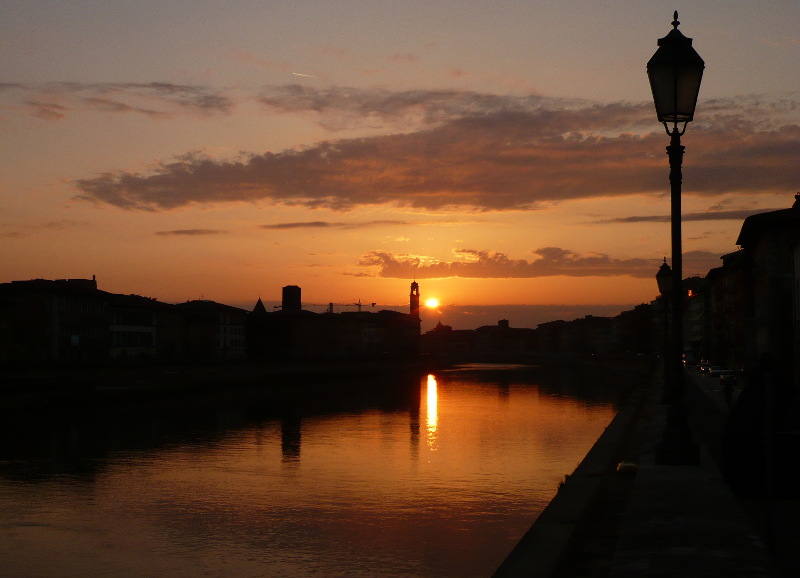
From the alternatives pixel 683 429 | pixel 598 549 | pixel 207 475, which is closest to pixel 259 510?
pixel 207 475

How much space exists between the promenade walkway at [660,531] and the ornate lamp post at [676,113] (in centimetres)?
46

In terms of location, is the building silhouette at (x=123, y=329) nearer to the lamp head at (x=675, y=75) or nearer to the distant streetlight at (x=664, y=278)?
the distant streetlight at (x=664, y=278)

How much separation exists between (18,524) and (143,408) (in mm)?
47715

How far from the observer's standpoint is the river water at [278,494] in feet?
56.7

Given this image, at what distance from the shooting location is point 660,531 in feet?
33.1

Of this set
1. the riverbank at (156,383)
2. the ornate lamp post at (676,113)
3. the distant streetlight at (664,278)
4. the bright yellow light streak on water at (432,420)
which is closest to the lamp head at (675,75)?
the ornate lamp post at (676,113)

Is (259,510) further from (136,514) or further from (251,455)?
(251,455)

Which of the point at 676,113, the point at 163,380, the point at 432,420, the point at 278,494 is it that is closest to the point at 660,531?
the point at 676,113

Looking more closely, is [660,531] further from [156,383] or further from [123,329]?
[123,329]

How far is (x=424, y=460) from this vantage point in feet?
109

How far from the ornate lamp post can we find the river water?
3805 mm

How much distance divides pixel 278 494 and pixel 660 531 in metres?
16.5

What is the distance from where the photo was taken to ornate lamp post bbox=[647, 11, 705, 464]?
47.3 feet

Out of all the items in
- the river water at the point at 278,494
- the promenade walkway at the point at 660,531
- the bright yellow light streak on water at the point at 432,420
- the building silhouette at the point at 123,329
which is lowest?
the bright yellow light streak on water at the point at 432,420
